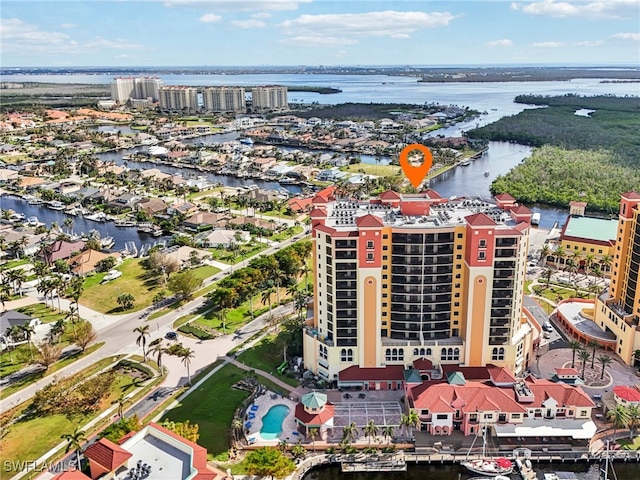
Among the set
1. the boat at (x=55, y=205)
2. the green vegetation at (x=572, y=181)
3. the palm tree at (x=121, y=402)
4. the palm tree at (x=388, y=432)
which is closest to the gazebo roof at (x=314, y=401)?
the palm tree at (x=388, y=432)

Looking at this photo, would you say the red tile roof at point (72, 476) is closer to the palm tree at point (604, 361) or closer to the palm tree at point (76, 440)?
the palm tree at point (76, 440)

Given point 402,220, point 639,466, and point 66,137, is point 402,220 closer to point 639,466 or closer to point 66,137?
point 639,466

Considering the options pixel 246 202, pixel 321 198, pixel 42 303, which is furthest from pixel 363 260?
pixel 246 202

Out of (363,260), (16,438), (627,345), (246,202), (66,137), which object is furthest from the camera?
(66,137)

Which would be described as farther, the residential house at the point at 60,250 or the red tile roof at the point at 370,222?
the residential house at the point at 60,250

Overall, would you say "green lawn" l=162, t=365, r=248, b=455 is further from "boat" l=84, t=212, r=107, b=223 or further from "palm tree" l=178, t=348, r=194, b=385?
"boat" l=84, t=212, r=107, b=223

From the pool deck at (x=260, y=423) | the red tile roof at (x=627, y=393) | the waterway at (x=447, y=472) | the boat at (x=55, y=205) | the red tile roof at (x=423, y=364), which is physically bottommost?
the waterway at (x=447, y=472)

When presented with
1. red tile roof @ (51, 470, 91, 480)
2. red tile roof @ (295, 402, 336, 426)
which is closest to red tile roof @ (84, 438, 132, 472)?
red tile roof @ (51, 470, 91, 480)
